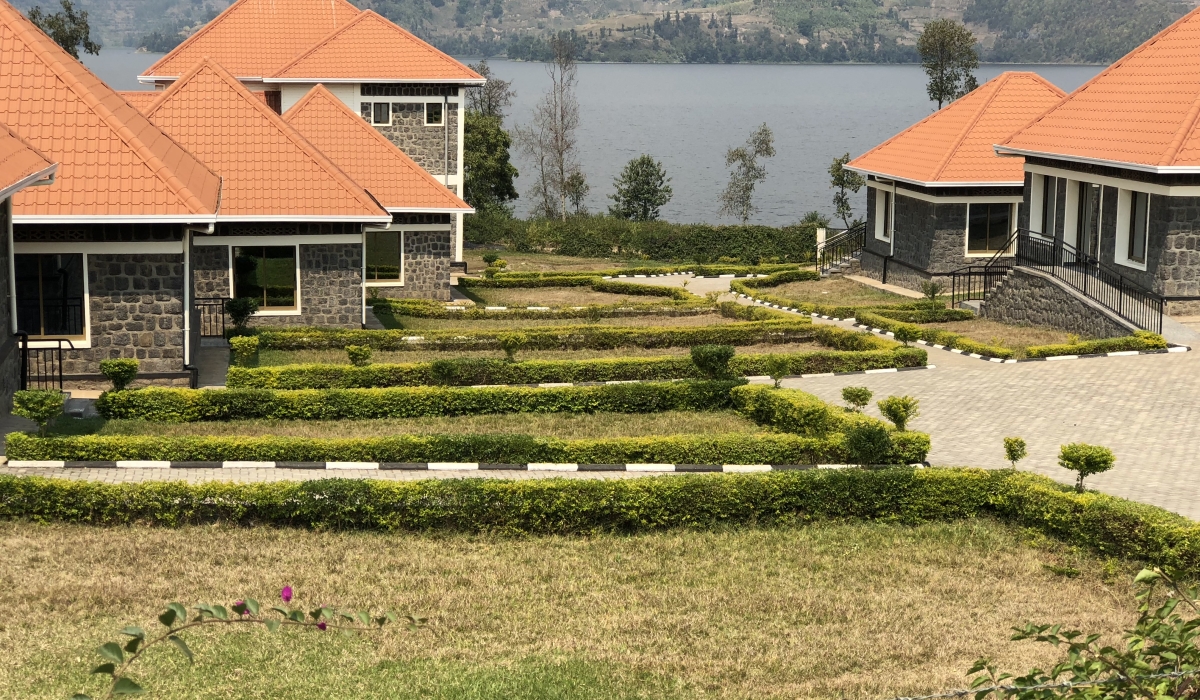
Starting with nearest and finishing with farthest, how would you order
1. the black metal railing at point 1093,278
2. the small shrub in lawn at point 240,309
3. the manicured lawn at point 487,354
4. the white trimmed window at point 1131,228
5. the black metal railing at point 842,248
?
the manicured lawn at point 487,354 → the small shrub in lawn at point 240,309 → the black metal railing at point 1093,278 → the white trimmed window at point 1131,228 → the black metal railing at point 842,248

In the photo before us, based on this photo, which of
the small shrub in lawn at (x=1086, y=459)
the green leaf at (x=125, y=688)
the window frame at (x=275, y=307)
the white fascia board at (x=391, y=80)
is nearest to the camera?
the green leaf at (x=125, y=688)

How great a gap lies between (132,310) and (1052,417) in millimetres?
14364

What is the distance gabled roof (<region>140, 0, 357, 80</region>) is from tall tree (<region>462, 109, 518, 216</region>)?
15.5 metres

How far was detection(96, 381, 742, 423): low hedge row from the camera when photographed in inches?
775

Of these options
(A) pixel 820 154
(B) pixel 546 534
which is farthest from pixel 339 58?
(A) pixel 820 154

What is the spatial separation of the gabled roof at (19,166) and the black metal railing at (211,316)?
874 cm

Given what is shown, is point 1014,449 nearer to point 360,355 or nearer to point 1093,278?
point 360,355

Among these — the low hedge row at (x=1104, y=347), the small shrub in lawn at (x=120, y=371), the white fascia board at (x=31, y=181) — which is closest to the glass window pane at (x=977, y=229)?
the low hedge row at (x=1104, y=347)

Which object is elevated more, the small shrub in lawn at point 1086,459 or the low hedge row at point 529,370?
the small shrub in lawn at point 1086,459

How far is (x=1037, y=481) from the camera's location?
51.6 feet

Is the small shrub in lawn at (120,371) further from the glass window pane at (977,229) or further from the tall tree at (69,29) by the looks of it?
the tall tree at (69,29)

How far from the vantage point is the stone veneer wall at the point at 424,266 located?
1391 inches

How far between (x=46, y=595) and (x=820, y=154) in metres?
129

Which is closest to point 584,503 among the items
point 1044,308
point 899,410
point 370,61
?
point 899,410
